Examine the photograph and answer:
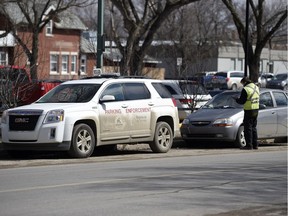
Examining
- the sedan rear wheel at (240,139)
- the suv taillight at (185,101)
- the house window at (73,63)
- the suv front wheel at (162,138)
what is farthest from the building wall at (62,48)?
the suv front wheel at (162,138)

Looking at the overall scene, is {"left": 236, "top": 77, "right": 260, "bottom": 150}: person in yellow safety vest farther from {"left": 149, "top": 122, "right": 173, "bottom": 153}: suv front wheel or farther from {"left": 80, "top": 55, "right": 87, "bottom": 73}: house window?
{"left": 80, "top": 55, "right": 87, "bottom": 73}: house window

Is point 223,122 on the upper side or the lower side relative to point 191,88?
lower

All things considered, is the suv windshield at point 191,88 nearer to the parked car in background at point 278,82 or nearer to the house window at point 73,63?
the parked car in background at point 278,82

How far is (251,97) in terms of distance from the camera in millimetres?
18141

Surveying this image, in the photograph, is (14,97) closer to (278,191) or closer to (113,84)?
(113,84)

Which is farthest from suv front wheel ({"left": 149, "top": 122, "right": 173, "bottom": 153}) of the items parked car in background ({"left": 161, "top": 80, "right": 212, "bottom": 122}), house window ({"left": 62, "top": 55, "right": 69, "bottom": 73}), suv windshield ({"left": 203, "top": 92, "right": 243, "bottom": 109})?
house window ({"left": 62, "top": 55, "right": 69, "bottom": 73})

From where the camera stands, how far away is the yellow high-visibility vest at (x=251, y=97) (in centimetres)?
1802

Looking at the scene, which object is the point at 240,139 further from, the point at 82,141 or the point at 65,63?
the point at 65,63

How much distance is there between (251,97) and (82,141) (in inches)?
203

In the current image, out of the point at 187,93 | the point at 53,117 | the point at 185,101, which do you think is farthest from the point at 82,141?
the point at 187,93

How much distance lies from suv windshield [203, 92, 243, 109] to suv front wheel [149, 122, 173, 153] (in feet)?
8.45

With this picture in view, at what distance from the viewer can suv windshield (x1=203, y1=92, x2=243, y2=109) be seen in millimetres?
19422

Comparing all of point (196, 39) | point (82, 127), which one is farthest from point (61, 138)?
point (196, 39)

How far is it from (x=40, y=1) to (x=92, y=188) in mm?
39108
